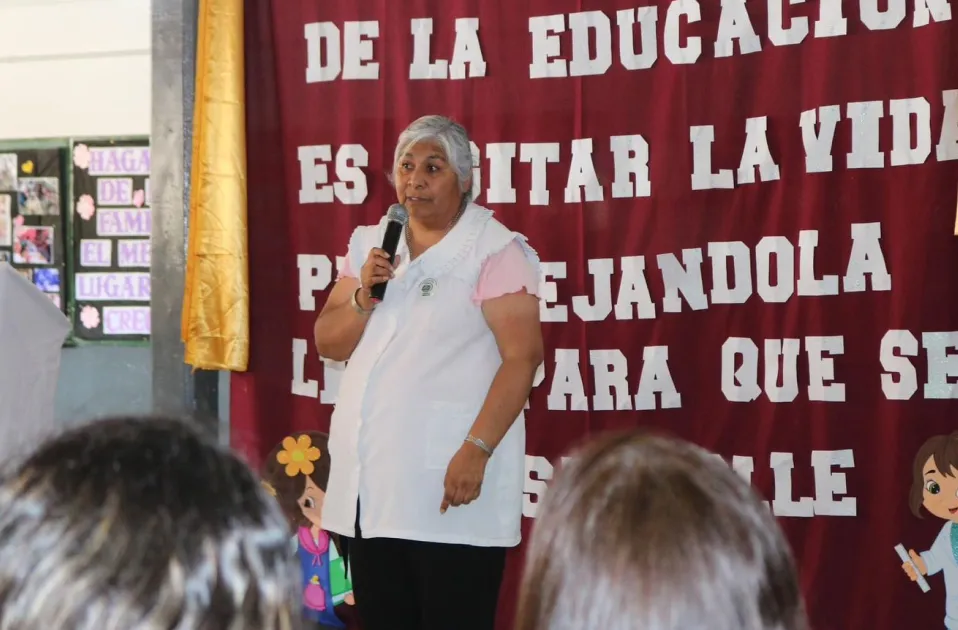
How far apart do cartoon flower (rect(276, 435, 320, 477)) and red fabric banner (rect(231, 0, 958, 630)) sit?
6 cm

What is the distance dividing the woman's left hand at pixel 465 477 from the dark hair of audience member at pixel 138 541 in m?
1.19

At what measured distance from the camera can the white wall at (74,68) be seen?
4215 mm

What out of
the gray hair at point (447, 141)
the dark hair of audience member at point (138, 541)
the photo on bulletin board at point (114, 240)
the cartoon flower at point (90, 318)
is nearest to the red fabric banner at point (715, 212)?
the gray hair at point (447, 141)

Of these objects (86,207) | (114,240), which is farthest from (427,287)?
(86,207)

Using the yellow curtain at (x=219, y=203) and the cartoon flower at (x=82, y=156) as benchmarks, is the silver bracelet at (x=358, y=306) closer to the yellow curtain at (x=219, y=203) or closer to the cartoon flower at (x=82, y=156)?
the yellow curtain at (x=219, y=203)

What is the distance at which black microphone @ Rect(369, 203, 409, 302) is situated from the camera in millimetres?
1927

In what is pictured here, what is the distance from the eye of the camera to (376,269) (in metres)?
1.89

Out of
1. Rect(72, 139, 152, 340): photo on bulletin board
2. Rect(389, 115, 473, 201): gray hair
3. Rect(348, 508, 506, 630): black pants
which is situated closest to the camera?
Rect(348, 508, 506, 630): black pants

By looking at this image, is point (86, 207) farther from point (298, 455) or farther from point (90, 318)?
point (298, 455)

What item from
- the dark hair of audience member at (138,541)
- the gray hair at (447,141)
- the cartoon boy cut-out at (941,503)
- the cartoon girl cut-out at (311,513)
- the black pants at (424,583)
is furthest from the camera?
the cartoon girl cut-out at (311,513)

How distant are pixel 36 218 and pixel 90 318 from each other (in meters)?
0.51

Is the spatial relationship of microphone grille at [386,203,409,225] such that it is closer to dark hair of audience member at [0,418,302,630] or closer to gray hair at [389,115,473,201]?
gray hair at [389,115,473,201]

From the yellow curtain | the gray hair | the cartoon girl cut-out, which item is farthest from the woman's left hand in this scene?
the yellow curtain

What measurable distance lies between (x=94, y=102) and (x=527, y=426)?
2.55m
